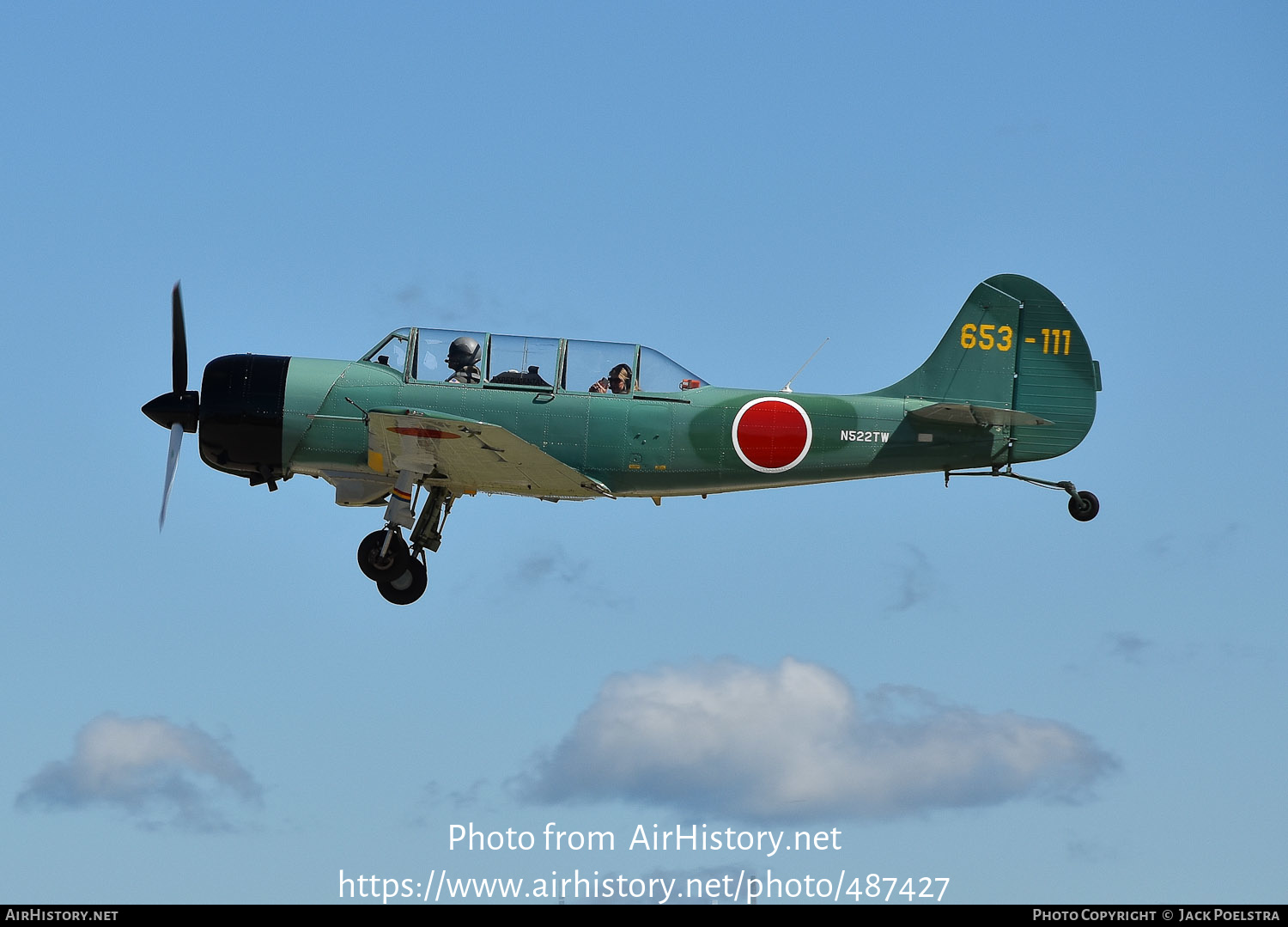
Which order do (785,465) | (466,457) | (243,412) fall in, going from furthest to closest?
1. (785,465)
2. (243,412)
3. (466,457)

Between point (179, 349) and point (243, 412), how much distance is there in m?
1.54

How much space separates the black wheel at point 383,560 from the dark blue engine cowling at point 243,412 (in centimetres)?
150

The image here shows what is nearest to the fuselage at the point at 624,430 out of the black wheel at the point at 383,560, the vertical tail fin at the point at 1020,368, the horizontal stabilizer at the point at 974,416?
the horizontal stabilizer at the point at 974,416

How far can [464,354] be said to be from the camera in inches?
770

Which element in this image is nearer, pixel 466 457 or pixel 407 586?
pixel 466 457

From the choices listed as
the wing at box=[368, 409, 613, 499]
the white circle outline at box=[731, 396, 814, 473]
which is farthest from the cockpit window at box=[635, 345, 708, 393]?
the wing at box=[368, 409, 613, 499]

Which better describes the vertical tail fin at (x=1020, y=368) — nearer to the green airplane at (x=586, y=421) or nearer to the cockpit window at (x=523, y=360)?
the green airplane at (x=586, y=421)

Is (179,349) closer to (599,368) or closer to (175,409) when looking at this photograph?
(175,409)

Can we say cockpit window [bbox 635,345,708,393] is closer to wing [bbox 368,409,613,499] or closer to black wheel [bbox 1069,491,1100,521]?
wing [bbox 368,409,613,499]

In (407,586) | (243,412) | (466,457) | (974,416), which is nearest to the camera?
(466,457)

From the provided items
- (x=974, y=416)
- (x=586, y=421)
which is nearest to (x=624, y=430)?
(x=586, y=421)

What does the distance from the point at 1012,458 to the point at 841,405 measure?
2.12 meters
